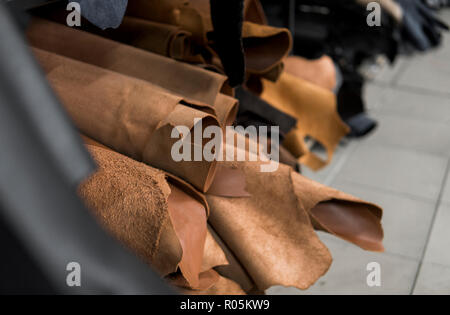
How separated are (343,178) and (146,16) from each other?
31.0 inches

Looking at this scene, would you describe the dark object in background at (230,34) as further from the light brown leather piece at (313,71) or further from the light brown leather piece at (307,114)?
the light brown leather piece at (313,71)

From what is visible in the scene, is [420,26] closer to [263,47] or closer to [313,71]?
[313,71]

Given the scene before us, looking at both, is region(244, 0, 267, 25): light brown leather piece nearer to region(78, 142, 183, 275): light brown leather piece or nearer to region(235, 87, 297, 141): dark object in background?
region(235, 87, 297, 141): dark object in background

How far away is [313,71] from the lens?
50.6 inches

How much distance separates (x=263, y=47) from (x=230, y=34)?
0.14 metres

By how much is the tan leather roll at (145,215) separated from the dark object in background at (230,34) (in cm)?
22

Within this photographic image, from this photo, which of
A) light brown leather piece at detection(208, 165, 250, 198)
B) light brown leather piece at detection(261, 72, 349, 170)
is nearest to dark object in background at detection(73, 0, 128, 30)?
light brown leather piece at detection(208, 165, 250, 198)

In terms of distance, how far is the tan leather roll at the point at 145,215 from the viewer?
21.5 inches

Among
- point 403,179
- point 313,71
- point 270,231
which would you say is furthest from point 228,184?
point 403,179

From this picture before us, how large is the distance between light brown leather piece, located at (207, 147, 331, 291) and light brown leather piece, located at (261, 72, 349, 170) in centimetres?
37

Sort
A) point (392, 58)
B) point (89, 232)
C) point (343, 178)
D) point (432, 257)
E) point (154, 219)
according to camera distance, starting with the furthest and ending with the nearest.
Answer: point (392, 58) < point (343, 178) < point (432, 257) < point (154, 219) < point (89, 232)

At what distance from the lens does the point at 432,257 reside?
1.12m

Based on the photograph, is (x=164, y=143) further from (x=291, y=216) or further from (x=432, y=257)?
(x=432, y=257)
